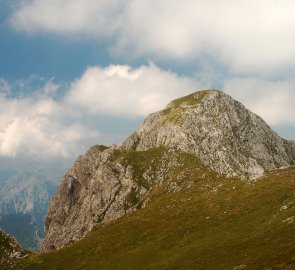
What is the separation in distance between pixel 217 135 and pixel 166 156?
2541 centimetres

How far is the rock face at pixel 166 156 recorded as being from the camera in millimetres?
138250

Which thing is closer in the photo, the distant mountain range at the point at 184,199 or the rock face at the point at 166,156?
the distant mountain range at the point at 184,199

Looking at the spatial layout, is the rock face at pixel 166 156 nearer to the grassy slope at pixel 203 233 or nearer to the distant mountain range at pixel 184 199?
the distant mountain range at pixel 184 199

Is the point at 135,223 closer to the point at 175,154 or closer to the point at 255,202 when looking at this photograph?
the point at 255,202

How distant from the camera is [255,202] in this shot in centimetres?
7944

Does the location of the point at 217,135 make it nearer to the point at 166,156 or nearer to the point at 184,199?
the point at 166,156

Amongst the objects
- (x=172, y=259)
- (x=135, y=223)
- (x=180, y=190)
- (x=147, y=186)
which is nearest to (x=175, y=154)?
(x=147, y=186)

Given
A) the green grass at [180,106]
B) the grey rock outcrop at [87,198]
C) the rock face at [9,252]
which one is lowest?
the rock face at [9,252]

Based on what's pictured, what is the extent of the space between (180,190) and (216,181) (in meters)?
11.5

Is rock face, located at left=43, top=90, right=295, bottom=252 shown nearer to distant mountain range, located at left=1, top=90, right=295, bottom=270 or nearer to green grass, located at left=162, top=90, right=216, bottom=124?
green grass, located at left=162, top=90, right=216, bottom=124

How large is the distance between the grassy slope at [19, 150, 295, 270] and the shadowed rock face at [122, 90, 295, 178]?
2836 centimetres

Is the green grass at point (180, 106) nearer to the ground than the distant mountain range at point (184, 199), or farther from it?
farther from it

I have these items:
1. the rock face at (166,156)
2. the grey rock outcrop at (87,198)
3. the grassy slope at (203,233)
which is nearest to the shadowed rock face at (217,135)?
the rock face at (166,156)

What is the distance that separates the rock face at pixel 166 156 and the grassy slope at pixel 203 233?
76.7ft
